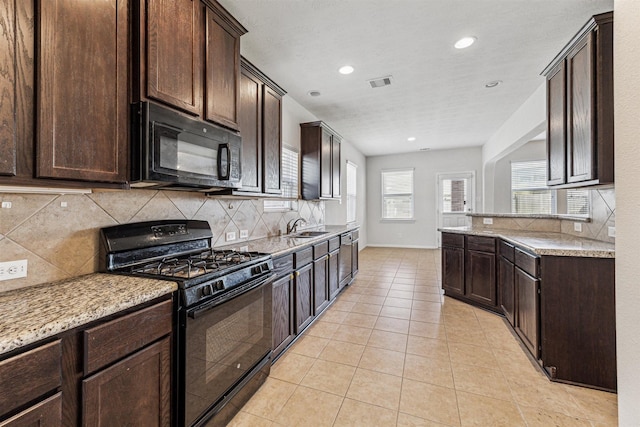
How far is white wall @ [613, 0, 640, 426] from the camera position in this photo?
0.85 metres

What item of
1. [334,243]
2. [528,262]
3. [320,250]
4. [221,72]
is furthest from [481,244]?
[221,72]

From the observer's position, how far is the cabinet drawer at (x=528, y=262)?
7.19 feet

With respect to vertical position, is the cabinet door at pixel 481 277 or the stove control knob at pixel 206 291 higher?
the stove control knob at pixel 206 291

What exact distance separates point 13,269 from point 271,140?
2008 mm

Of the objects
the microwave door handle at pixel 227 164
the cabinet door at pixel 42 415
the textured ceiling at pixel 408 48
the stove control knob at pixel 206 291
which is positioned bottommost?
the cabinet door at pixel 42 415

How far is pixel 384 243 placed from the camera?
819cm

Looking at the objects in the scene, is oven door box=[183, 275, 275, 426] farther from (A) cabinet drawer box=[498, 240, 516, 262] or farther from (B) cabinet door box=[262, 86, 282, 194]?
(A) cabinet drawer box=[498, 240, 516, 262]

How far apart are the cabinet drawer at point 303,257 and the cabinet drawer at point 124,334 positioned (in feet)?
4.31

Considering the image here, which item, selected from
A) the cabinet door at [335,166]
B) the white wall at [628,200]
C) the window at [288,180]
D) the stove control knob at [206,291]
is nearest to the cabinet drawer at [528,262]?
the white wall at [628,200]

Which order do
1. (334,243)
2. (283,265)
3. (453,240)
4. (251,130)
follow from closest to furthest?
(283,265) < (251,130) < (334,243) < (453,240)

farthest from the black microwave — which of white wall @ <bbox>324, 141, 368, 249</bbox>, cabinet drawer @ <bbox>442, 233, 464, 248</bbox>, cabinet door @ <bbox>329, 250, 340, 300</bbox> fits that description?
white wall @ <bbox>324, 141, 368, 249</bbox>

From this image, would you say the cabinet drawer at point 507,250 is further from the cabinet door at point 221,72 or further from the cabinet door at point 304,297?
the cabinet door at point 221,72

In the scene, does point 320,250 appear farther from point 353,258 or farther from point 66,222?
point 66,222

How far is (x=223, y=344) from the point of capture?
5.19 feet
